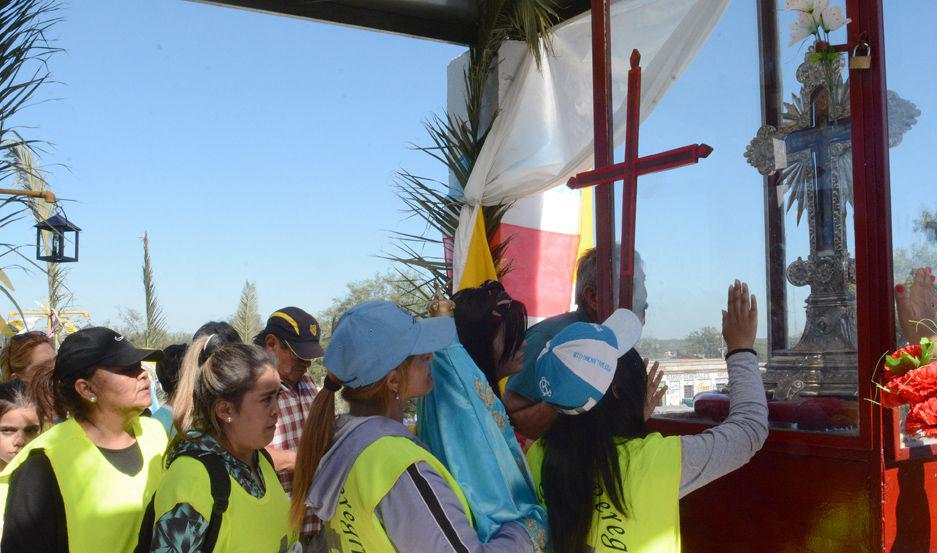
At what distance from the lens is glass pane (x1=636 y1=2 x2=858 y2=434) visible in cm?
217

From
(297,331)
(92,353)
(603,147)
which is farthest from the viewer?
(297,331)

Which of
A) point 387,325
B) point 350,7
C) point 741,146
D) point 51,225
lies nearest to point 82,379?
point 387,325

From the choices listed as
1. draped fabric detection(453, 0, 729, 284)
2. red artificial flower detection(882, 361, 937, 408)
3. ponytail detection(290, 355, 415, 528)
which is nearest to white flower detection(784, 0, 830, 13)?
red artificial flower detection(882, 361, 937, 408)

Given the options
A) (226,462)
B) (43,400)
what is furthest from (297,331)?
(226,462)

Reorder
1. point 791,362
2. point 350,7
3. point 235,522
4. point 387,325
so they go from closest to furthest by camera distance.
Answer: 1. point 387,325
2. point 235,522
3. point 791,362
4. point 350,7

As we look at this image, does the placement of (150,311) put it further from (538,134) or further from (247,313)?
(538,134)

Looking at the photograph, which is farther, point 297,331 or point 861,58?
point 297,331

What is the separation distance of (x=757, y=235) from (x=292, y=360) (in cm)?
176

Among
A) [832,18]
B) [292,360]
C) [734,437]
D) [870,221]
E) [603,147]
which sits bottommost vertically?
[734,437]

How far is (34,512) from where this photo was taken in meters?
2.06

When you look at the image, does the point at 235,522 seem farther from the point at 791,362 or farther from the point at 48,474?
the point at 791,362

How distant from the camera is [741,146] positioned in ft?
7.91

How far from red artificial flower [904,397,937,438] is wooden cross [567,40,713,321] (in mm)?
1007

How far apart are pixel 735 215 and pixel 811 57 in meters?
0.49
